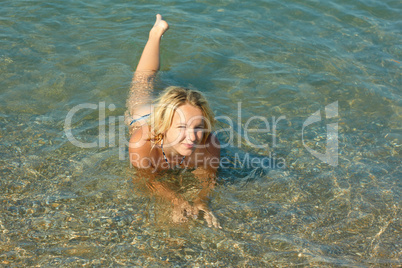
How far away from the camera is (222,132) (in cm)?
591

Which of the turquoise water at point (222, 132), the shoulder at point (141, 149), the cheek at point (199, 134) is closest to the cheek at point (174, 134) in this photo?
the cheek at point (199, 134)


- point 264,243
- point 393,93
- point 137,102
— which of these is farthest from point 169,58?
point 264,243

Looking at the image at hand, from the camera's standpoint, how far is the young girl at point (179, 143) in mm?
4371

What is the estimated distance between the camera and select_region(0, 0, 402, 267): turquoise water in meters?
4.02

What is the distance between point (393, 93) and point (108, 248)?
204 inches

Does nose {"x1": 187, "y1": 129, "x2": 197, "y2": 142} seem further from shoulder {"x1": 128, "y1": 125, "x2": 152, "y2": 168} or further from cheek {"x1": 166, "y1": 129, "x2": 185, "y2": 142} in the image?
shoulder {"x1": 128, "y1": 125, "x2": 152, "y2": 168}

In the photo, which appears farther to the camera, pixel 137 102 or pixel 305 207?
pixel 137 102

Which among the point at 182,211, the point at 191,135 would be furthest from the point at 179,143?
the point at 182,211

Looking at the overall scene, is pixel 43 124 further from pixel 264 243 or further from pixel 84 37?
pixel 264 243

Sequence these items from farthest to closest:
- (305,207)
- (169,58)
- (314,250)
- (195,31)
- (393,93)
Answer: (195,31) < (169,58) < (393,93) < (305,207) < (314,250)

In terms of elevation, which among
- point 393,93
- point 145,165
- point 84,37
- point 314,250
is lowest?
point 314,250

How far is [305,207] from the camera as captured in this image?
4.60 meters

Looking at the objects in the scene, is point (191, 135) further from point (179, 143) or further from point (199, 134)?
point (179, 143)

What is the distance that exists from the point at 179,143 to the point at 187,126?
249 mm
